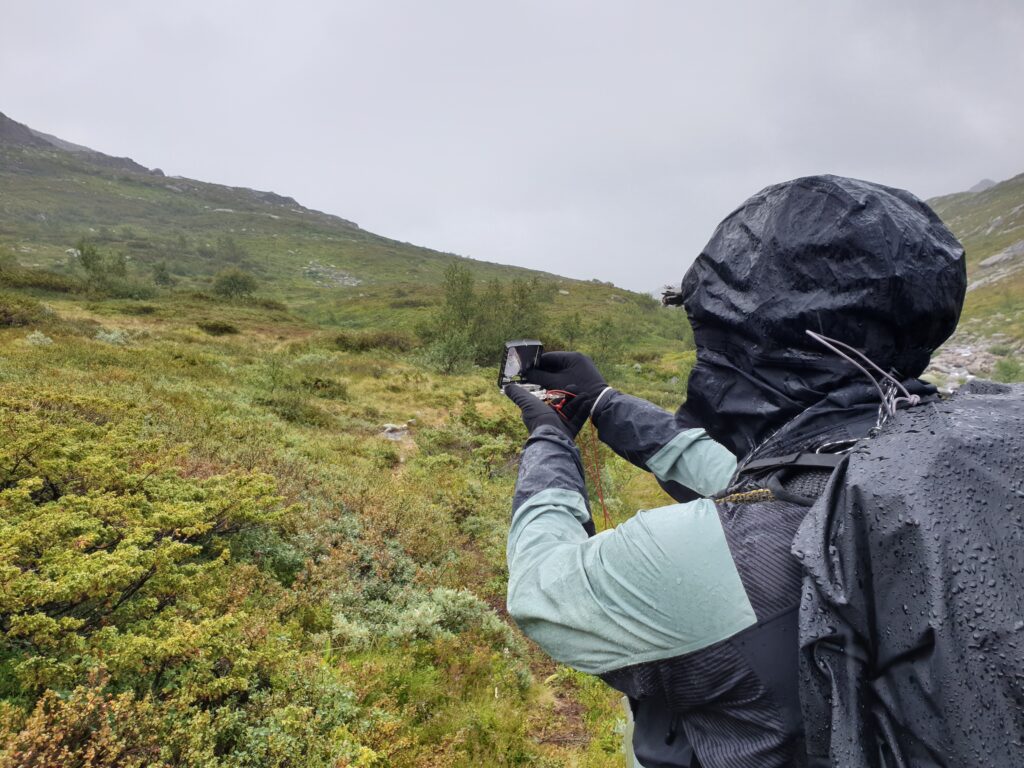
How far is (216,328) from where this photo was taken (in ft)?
68.0

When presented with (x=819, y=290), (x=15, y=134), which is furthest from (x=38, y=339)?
(x=15, y=134)

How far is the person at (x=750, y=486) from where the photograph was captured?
2.93 feet

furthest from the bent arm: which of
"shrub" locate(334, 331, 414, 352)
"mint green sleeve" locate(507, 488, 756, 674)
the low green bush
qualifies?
the low green bush

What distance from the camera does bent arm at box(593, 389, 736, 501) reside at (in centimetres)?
200

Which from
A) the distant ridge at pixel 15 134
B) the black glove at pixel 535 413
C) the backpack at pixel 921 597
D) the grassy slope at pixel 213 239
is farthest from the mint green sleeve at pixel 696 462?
the distant ridge at pixel 15 134

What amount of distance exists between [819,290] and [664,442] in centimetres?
106

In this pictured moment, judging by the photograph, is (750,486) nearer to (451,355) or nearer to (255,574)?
(255,574)

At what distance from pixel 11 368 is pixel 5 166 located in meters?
129

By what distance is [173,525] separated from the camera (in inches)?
149

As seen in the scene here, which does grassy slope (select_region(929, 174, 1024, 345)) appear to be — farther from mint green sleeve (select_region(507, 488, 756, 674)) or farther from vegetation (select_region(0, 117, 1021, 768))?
mint green sleeve (select_region(507, 488, 756, 674))

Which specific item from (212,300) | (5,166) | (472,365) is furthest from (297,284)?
(5,166)

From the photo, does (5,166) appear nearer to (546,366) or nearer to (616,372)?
(616,372)

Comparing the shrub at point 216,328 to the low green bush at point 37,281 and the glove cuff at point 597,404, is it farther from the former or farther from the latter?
the glove cuff at point 597,404

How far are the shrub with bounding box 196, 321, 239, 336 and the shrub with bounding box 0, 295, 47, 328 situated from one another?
598 centimetres
